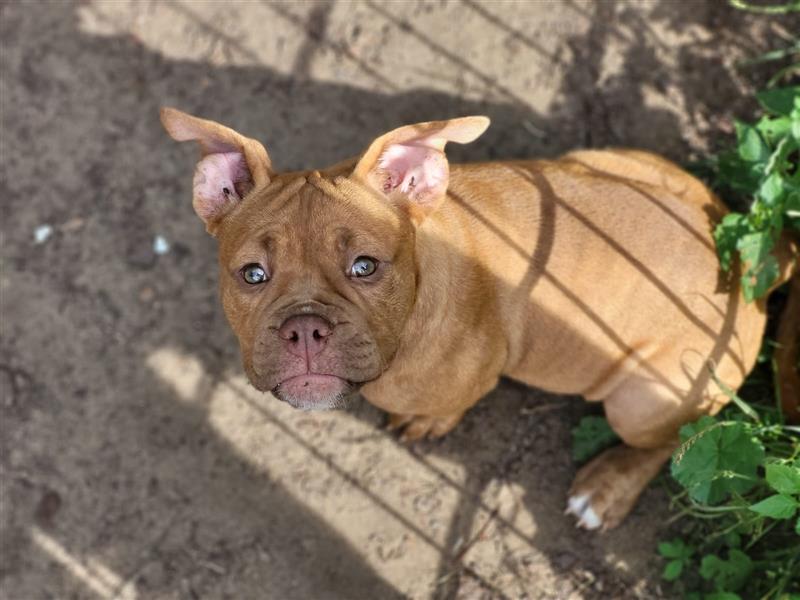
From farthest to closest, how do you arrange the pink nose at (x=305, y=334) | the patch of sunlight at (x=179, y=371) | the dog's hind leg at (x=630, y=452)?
the patch of sunlight at (x=179, y=371)
the dog's hind leg at (x=630, y=452)
the pink nose at (x=305, y=334)

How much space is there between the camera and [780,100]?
4359 mm

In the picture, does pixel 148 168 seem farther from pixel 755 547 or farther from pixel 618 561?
pixel 755 547

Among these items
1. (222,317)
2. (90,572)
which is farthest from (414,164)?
(90,572)

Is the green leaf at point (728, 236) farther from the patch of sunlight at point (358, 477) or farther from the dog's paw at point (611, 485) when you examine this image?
the patch of sunlight at point (358, 477)

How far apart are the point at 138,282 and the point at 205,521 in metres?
1.56

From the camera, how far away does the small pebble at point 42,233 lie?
513 centimetres

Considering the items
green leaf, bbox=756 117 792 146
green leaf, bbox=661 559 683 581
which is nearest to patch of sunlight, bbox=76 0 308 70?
green leaf, bbox=756 117 792 146

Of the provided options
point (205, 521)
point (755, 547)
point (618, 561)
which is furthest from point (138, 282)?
point (755, 547)

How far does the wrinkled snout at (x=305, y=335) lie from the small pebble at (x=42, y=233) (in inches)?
112

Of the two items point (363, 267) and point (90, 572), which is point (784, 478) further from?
point (90, 572)

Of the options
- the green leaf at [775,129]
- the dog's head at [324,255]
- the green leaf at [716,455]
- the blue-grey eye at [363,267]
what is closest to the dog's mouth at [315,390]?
the dog's head at [324,255]

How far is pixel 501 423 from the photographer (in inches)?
193

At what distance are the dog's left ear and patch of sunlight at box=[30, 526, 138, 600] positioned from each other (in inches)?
122

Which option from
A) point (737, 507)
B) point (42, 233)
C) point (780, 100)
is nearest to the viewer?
point (737, 507)
